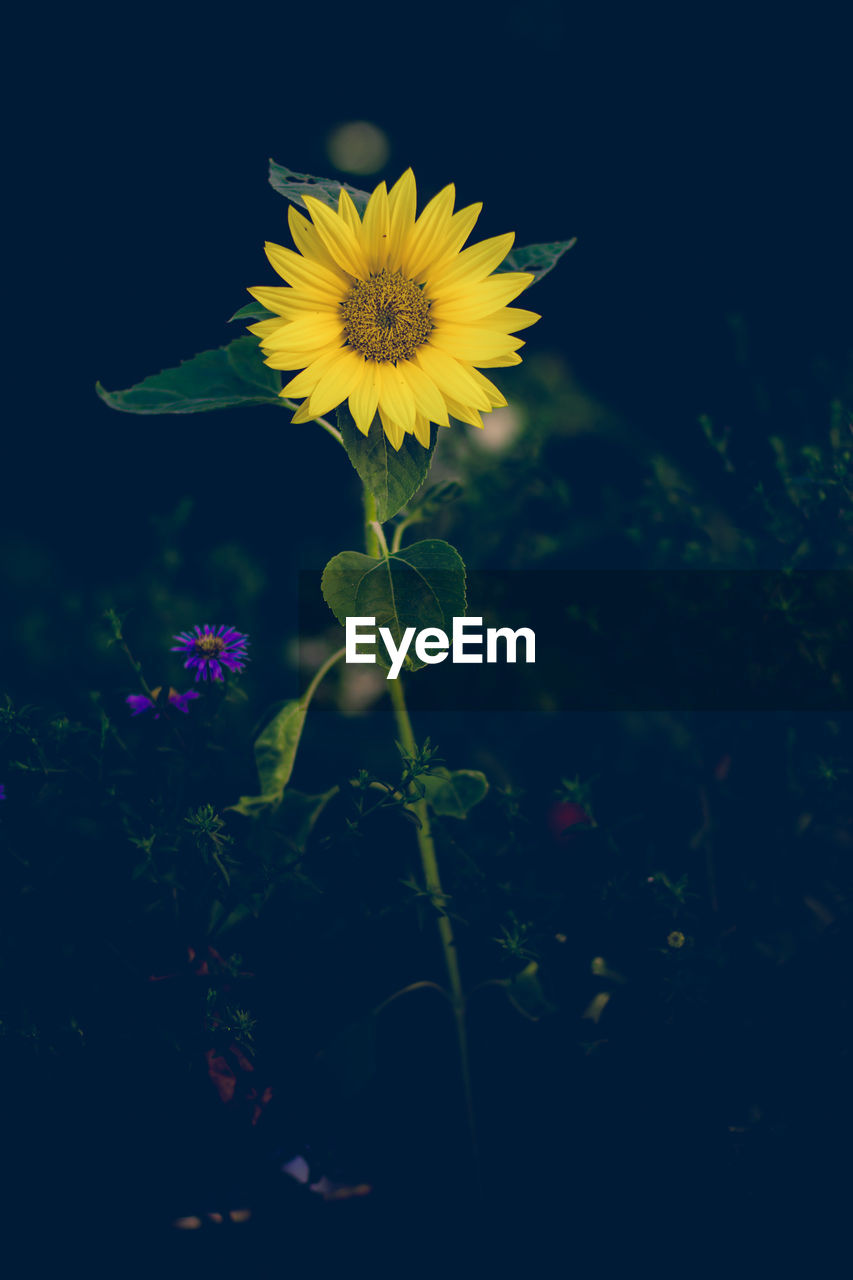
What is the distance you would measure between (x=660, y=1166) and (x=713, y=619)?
53cm

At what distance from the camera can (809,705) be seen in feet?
3.05

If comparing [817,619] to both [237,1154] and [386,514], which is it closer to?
[386,514]

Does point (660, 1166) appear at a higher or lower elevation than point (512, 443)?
lower

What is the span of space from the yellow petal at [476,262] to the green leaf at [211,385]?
168 mm

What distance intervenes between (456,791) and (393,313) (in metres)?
0.43

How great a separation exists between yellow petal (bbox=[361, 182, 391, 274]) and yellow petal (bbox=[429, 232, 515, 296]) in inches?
1.7

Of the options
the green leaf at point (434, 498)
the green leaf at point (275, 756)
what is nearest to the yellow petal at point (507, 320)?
the green leaf at point (434, 498)

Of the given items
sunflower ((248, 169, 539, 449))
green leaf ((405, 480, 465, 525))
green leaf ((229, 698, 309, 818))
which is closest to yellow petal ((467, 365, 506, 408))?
sunflower ((248, 169, 539, 449))

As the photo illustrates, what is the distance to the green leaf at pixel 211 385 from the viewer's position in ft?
2.32

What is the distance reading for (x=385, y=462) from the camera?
2.15 feet

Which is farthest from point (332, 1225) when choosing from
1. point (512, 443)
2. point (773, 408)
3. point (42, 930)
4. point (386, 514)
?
point (773, 408)

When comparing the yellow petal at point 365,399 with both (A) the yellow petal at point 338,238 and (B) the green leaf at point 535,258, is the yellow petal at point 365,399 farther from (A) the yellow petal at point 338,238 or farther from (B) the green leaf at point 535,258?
(B) the green leaf at point 535,258

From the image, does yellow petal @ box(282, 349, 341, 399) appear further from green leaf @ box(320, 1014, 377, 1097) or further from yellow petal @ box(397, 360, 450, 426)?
green leaf @ box(320, 1014, 377, 1097)

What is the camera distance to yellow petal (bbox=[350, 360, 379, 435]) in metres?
0.62
